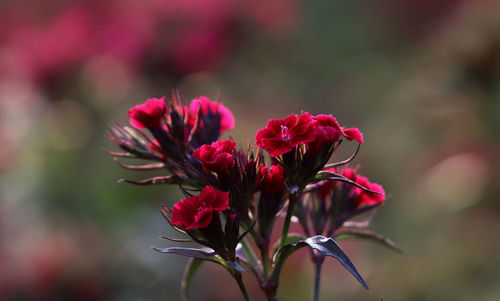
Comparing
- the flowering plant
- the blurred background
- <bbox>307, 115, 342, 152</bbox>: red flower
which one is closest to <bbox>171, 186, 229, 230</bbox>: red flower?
the flowering plant

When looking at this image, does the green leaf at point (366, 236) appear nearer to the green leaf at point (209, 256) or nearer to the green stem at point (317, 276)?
the green stem at point (317, 276)

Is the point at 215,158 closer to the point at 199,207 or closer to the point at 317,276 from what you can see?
the point at 199,207

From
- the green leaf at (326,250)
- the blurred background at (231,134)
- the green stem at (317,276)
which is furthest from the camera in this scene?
the blurred background at (231,134)

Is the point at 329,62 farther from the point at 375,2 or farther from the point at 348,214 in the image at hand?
the point at 348,214

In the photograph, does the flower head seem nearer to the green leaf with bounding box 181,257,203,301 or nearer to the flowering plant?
the flowering plant

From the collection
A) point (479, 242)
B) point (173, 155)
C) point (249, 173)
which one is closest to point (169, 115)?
point (173, 155)

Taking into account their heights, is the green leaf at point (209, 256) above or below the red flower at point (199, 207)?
below

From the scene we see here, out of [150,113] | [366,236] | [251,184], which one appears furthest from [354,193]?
[150,113]

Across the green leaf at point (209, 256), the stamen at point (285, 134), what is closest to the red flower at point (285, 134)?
the stamen at point (285, 134)
